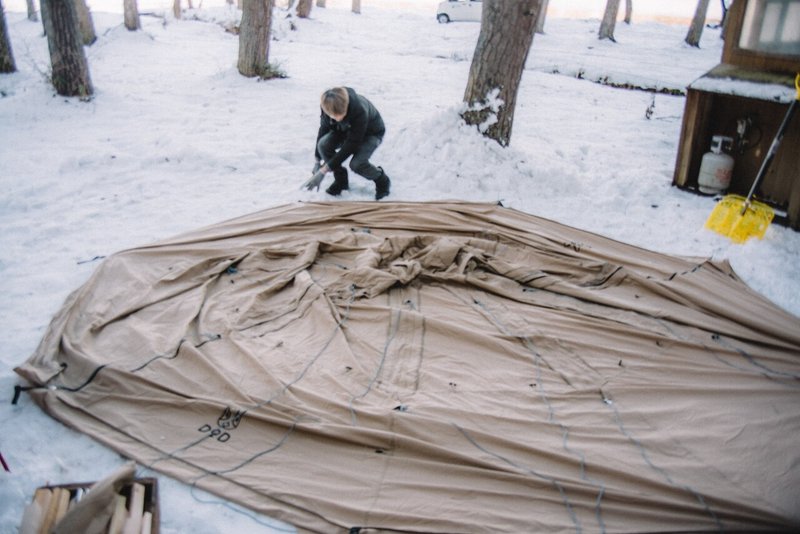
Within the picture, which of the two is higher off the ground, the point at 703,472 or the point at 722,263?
the point at 722,263

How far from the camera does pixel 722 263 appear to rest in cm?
389

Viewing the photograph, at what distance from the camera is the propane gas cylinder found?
A: 16.1 ft

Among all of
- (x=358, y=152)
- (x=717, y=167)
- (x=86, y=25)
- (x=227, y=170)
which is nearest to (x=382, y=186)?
(x=358, y=152)

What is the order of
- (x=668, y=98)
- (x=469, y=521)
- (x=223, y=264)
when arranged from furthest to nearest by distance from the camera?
(x=668, y=98), (x=223, y=264), (x=469, y=521)

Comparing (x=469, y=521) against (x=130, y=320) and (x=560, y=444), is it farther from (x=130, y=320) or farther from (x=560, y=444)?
(x=130, y=320)

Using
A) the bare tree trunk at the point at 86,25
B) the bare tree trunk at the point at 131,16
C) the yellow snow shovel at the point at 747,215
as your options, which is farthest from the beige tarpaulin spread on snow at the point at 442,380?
the bare tree trunk at the point at 131,16

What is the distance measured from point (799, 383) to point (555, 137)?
4.64m

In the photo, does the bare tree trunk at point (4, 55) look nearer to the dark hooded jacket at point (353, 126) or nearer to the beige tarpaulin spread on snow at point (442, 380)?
the dark hooded jacket at point (353, 126)

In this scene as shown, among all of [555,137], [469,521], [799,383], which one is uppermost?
[555,137]

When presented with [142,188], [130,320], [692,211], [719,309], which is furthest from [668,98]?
[130,320]

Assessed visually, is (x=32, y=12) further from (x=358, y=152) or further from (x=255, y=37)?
(x=358, y=152)

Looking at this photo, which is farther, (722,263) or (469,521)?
(722,263)

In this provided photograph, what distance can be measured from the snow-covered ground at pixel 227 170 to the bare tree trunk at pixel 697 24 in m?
6.59

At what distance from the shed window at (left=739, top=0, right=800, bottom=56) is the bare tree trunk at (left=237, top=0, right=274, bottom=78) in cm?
618
